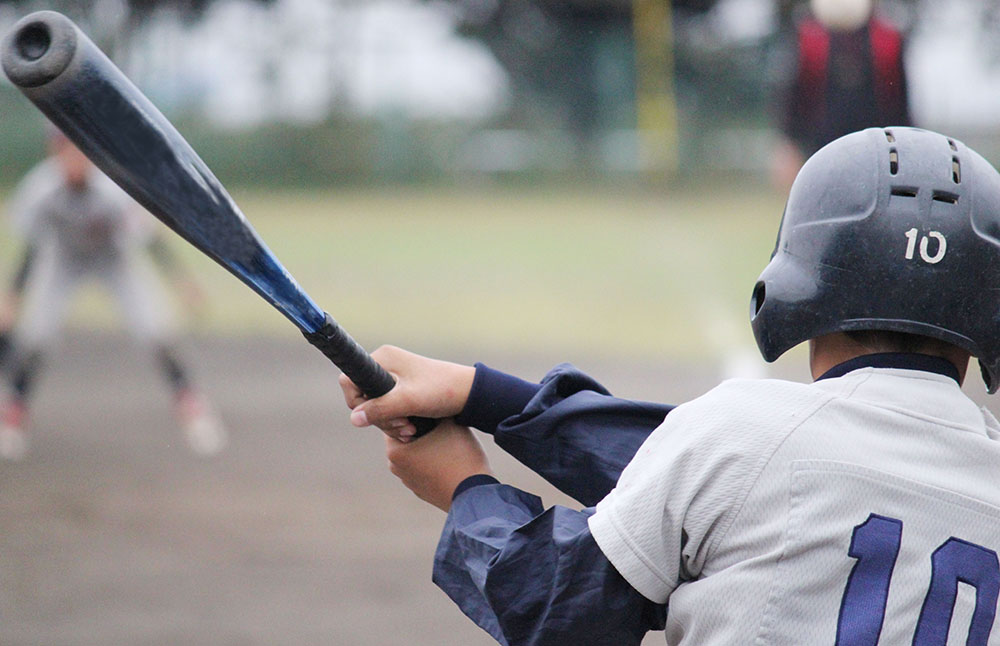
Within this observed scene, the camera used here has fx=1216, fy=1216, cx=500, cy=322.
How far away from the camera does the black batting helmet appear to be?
4.24 ft

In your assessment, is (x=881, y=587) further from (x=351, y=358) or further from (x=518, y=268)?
(x=518, y=268)

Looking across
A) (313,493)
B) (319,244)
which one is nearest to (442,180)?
(319,244)

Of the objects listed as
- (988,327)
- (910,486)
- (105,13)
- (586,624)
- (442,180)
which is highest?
(105,13)

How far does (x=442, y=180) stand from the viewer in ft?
65.0

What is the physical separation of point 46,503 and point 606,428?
3687mm

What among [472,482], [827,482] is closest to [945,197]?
[827,482]

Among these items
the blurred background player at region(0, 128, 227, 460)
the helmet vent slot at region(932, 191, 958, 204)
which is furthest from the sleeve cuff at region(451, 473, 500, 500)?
the blurred background player at region(0, 128, 227, 460)

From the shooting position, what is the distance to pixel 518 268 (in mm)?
11367

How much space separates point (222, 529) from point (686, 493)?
3367 millimetres

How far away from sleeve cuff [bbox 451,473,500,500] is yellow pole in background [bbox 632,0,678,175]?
17.7m

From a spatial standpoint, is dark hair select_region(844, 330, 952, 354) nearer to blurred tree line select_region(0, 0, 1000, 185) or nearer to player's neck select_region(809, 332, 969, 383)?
player's neck select_region(809, 332, 969, 383)

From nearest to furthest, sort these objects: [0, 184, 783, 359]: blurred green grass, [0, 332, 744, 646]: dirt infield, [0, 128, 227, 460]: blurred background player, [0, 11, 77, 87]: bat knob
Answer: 1. [0, 11, 77, 87]: bat knob
2. [0, 332, 744, 646]: dirt infield
3. [0, 128, 227, 460]: blurred background player
4. [0, 184, 783, 359]: blurred green grass

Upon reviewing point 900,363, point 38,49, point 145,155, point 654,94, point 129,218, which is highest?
point 38,49

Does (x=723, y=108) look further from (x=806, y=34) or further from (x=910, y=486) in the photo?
(x=910, y=486)
